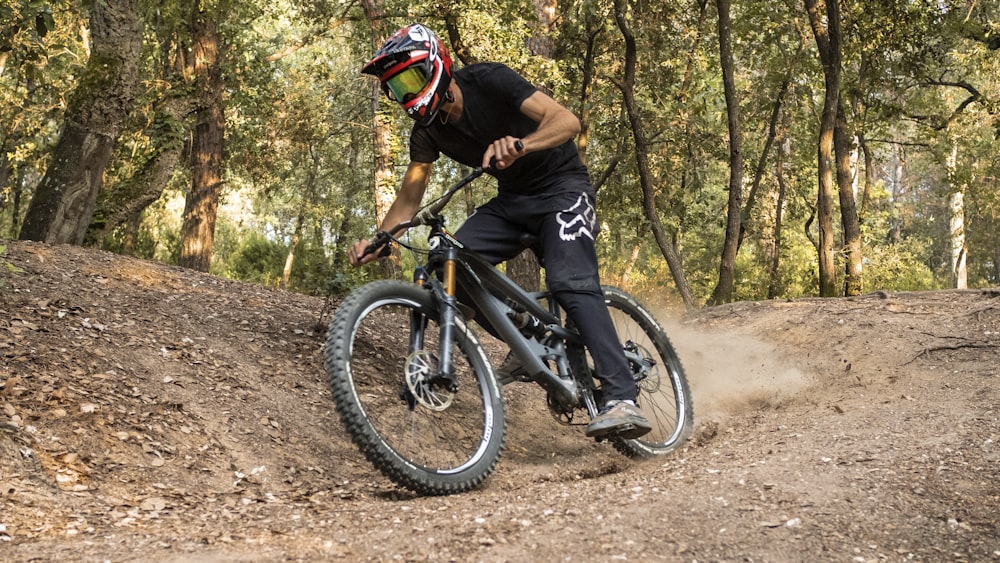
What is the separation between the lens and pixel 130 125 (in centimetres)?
1561

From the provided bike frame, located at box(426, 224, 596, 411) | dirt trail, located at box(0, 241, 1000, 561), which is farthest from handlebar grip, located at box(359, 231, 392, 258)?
dirt trail, located at box(0, 241, 1000, 561)

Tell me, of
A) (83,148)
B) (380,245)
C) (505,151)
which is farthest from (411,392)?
(83,148)

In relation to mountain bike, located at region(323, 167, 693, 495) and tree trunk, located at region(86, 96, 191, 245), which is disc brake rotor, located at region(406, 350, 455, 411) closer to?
mountain bike, located at region(323, 167, 693, 495)

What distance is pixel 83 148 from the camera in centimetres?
876

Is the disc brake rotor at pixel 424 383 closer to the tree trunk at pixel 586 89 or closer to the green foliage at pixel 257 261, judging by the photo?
the tree trunk at pixel 586 89

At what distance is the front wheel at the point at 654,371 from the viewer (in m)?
6.14

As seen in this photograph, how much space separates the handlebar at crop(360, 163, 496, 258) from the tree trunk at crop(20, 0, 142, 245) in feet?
17.1

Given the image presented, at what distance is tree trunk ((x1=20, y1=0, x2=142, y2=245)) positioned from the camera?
28.6ft

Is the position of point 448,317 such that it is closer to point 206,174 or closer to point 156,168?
point 156,168

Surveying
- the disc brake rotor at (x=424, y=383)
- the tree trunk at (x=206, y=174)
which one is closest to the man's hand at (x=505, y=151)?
the disc brake rotor at (x=424, y=383)

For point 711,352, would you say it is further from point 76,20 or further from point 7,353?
point 76,20

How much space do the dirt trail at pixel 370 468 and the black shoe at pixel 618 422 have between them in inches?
9.8

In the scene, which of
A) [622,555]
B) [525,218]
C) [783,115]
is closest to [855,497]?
[622,555]

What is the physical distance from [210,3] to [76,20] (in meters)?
7.86
